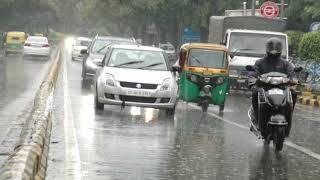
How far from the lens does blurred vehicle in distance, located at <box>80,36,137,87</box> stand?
25016mm

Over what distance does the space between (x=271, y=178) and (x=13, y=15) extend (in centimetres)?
8057

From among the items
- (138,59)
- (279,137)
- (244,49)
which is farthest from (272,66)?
(244,49)

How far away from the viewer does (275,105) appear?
1087cm

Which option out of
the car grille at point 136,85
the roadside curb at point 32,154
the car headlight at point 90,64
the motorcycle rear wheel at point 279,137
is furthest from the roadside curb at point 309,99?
the motorcycle rear wheel at point 279,137

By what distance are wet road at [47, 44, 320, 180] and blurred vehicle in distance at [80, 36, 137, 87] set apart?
307 inches

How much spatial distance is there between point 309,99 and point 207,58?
6.80 metres

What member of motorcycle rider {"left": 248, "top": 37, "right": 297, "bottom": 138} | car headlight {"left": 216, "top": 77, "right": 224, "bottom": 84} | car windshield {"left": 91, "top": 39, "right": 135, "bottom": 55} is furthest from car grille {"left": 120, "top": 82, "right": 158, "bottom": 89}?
car windshield {"left": 91, "top": 39, "right": 135, "bottom": 55}

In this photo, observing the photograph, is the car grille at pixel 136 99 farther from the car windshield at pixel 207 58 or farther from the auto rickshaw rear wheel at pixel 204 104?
the car windshield at pixel 207 58

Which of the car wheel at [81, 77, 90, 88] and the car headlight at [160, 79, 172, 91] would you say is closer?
the car headlight at [160, 79, 172, 91]

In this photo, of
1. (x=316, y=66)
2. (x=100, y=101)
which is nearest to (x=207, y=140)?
(x=100, y=101)

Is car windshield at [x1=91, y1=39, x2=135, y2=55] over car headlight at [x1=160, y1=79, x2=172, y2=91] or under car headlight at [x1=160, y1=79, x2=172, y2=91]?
under

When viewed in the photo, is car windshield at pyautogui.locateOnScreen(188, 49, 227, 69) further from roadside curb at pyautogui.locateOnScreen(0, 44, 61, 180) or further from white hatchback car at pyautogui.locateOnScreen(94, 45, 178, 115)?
roadside curb at pyautogui.locateOnScreen(0, 44, 61, 180)

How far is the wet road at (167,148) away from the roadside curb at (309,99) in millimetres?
6908

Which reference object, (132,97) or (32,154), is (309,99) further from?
(32,154)
